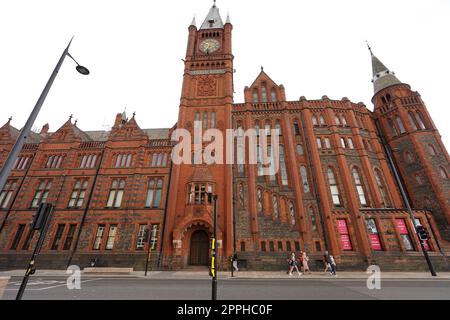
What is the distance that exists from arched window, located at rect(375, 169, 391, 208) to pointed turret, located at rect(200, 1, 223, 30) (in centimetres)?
3568

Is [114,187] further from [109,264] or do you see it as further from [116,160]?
[109,264]

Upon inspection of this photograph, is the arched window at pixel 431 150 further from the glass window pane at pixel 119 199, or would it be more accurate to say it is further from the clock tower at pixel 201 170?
the glass window pane at pixel 119 199

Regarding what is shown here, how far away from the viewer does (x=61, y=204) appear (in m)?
25.9

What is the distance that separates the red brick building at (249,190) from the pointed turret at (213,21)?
13.9 meters

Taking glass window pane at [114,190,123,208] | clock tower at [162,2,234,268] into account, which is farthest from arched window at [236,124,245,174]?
glass window pane at [114,190,123,208]

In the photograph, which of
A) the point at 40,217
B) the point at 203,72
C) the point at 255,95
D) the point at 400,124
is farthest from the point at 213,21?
the point at 40,217

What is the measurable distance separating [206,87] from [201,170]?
14.3 metres

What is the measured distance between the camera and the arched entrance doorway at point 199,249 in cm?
2275

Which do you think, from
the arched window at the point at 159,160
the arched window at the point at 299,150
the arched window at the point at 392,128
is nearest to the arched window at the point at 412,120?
the arched window at the point at 392,128
